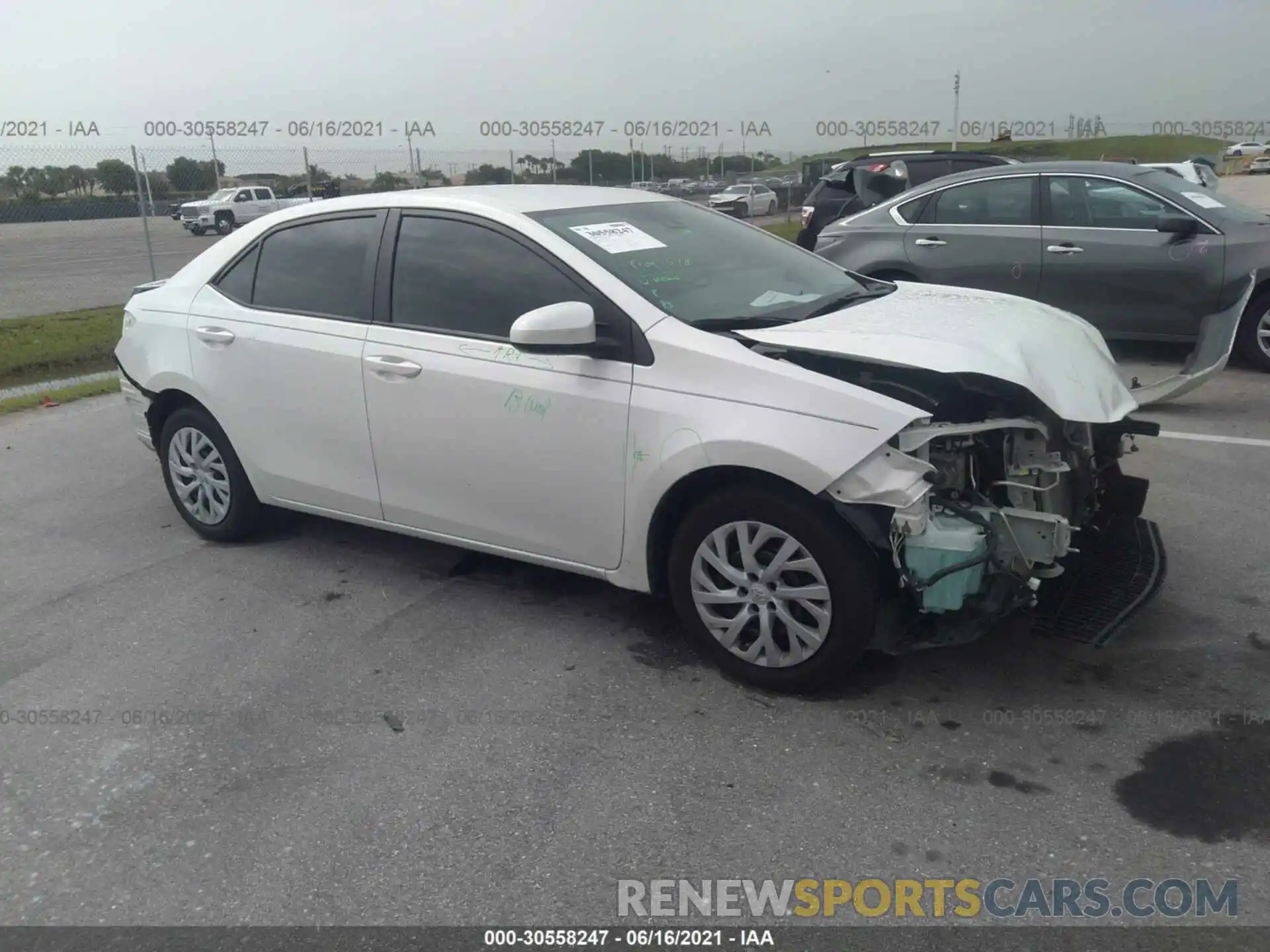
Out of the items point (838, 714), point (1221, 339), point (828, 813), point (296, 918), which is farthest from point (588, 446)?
point (1221, 339)

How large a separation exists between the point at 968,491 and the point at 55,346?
10.8m

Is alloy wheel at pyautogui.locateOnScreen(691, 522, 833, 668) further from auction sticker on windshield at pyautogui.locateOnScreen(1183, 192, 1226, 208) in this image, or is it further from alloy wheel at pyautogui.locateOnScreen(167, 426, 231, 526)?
auction sticker on windshield at pyautogui.locateOnScreen(1183, 192, 1226, 208)

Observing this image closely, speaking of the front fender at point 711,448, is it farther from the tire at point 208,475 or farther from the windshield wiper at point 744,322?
the tire at point 208,475

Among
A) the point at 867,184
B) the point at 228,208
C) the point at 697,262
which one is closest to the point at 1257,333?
the point at 867,184

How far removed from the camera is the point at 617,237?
434 cm

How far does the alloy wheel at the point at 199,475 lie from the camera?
17.5 feet

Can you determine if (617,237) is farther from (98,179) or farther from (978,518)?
(98,179)

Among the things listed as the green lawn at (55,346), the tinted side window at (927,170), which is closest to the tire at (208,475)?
the green lawn at (55,346)

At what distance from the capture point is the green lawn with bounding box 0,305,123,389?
425 inches

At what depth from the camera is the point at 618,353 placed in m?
3.91

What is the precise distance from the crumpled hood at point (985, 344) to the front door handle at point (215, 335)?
2536mm

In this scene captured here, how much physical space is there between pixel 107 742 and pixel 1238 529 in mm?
4871

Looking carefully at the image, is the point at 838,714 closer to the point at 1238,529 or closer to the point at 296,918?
the point at 296,918

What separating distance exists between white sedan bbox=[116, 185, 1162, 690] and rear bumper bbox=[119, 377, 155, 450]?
1.62ft
